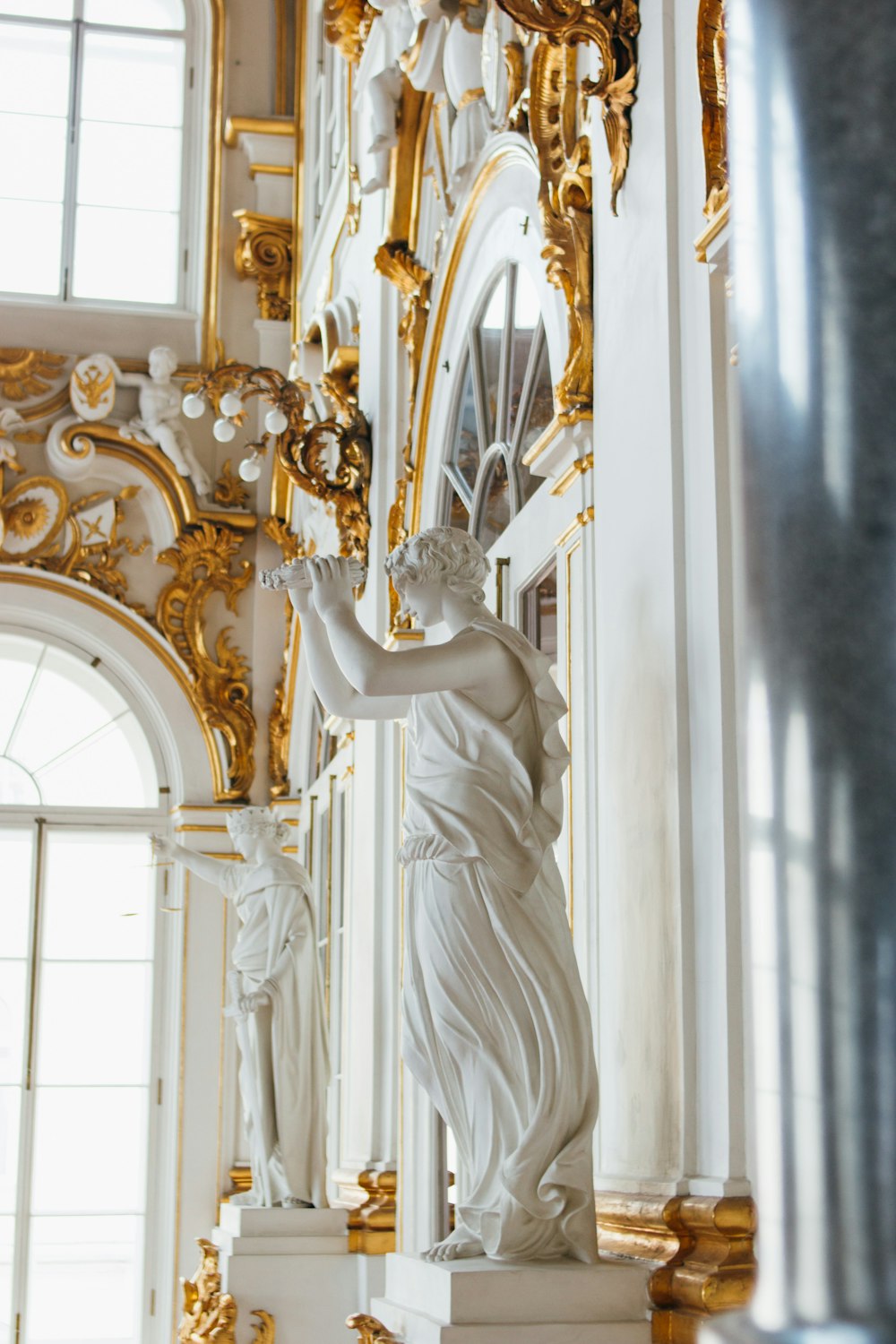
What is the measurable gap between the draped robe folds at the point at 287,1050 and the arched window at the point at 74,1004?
2563mm

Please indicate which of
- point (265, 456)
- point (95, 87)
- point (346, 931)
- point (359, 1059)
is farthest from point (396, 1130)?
point (95, 87)

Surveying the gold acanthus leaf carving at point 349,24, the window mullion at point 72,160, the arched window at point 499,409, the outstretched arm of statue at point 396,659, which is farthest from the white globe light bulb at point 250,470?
the outstretched arm of statue at point 396,659

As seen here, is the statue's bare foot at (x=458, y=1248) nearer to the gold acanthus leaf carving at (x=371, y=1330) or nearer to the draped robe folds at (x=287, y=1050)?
the gold acanthus leaf carving at (x=371, y=1330)

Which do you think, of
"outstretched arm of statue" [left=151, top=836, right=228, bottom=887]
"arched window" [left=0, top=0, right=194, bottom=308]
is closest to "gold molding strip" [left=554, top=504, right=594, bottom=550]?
"outstretched arm of statue" [left=151, top=836, right=228, bottom=887]

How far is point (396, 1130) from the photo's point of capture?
672 cm

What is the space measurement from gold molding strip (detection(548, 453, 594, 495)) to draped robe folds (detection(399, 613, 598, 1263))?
850 millimetres

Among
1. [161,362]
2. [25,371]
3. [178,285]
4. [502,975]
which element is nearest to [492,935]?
[502,975]

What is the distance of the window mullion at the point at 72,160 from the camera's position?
36.4ft

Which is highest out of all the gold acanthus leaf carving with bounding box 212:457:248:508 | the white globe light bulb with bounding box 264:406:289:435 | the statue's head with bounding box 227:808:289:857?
the gold acanthus leaf carving with bounding box 212:457:248:508

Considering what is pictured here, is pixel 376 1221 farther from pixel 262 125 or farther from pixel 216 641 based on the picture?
pixel 262 125

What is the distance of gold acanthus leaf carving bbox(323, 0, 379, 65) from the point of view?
27.0 feet

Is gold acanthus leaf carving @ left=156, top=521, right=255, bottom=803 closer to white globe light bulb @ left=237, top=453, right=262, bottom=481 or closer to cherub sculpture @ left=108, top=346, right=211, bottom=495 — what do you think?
cherub sculpture @ left=108, top=346, right=211, bottom=495

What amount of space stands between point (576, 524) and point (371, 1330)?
1.96 meters

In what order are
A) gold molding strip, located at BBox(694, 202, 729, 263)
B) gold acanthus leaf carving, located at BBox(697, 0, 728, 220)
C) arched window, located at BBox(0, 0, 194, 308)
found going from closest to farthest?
gold molding strip, located at BBox(694, 202, 729, 263) < gold acanthus leaf carving, located at BBox(697, 0, 728, 220) < arched window, located at BBox(0, 0, 194, 308)
